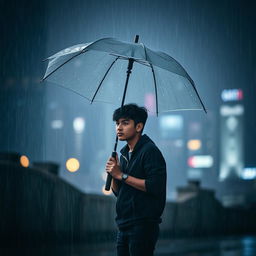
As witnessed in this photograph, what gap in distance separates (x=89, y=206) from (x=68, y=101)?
499 feet

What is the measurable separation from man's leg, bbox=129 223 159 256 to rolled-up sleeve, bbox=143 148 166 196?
281 millimetres

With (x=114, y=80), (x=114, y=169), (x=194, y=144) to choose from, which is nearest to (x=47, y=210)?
(x=114, y=80)

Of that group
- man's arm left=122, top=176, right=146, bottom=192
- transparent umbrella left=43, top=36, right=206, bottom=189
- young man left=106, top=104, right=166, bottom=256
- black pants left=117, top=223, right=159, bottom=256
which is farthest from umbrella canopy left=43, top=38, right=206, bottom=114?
black pants left=117, top=223, right=159, bottom=256

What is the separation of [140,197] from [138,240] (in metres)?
0.34

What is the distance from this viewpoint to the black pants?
3.63 metres

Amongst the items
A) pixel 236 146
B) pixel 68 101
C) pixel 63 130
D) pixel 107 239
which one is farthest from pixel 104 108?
pixel 107 239

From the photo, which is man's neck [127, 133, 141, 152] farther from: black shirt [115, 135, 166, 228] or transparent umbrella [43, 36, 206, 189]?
transparent umbrella [43, 36, 206, 189]

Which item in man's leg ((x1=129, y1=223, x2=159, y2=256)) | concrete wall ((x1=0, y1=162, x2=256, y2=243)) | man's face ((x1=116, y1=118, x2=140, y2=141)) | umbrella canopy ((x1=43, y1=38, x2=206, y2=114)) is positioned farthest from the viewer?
concrete wall ((x1=0, y1=162, x2=256, y2=243))

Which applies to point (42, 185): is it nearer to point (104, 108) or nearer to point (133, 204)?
point (133, 204)

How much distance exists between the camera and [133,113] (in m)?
4.00

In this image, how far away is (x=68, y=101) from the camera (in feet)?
540

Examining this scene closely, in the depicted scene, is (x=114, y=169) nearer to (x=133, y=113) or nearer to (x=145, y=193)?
(x=145, y=193)

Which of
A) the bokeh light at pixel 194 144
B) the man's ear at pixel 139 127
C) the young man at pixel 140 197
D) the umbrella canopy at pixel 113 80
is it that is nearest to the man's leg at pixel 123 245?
the young man at pixel 140 197

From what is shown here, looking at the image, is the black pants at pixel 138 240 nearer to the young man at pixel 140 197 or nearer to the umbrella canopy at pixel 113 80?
the young man at pixel 140 197
